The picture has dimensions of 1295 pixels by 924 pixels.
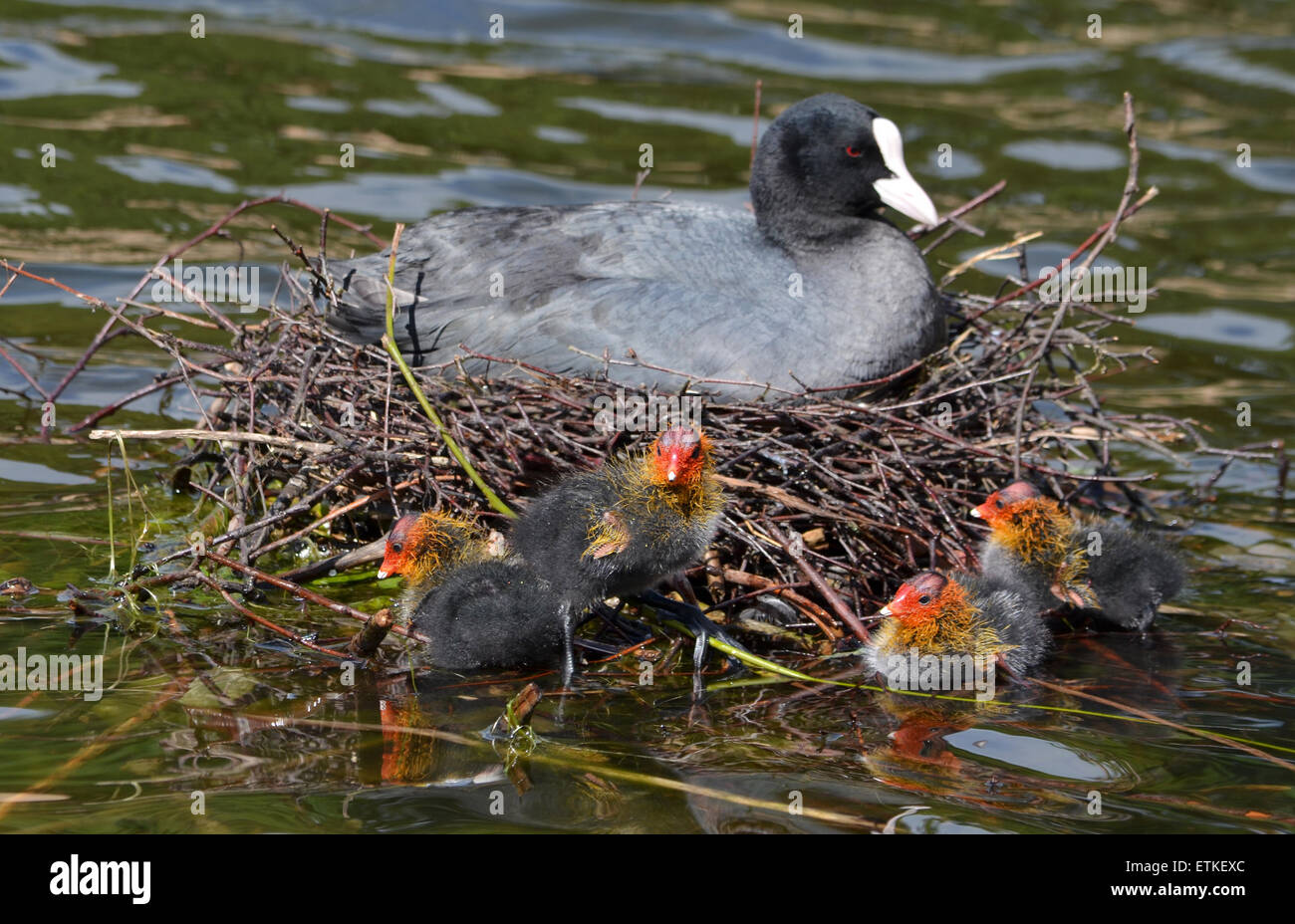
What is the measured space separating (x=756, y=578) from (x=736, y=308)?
40.8 inches

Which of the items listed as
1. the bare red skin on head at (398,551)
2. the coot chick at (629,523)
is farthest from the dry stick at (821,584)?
the bare red skin on head at (398,551)

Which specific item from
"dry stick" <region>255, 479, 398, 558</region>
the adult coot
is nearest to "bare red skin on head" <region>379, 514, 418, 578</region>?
"dry stick" <region>255, 479, 398, 558</region>

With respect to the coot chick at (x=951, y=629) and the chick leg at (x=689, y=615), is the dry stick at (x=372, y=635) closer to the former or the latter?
the chick leg at (x=689, y=615)

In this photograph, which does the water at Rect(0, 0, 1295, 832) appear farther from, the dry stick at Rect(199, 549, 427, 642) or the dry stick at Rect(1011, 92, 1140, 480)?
the dry stick at Rect(1011, 92, 1140, 480)

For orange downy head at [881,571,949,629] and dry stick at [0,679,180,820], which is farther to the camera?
orange downy head at [881,571,949,629]

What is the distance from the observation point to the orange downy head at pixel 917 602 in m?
4.71

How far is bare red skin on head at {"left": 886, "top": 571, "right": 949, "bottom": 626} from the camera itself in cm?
471

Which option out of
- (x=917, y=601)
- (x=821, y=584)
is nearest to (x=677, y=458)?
(x=821, y=584)

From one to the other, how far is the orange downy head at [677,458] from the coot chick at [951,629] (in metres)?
0.77

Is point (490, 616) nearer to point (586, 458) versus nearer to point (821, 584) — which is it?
point (586, 458)

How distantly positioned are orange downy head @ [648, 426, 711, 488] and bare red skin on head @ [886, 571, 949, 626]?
76 cm

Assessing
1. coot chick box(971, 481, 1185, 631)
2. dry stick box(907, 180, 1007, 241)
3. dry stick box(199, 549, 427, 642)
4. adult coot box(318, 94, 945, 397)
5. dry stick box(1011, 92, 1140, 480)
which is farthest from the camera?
dry stick box(907, 180, 1007, 241)

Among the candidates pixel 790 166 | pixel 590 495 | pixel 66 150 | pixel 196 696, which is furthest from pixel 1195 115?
pixel 196 696

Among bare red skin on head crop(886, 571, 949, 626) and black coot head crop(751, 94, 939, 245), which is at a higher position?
black coot head crop(751, 94, 939, 245)
